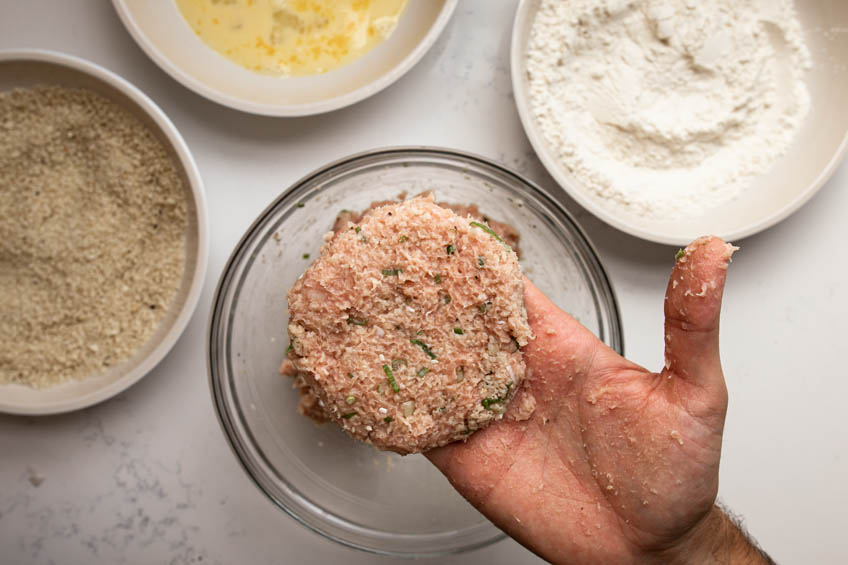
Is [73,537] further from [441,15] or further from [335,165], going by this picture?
[441,15]

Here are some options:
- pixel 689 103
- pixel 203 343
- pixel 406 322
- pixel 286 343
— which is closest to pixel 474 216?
pixel 406 322

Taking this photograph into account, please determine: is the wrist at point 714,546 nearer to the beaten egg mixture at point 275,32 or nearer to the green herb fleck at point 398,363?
the green herb fleck at point 398,363

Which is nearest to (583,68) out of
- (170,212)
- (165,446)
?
(170,212)


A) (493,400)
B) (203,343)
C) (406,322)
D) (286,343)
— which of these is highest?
(406,322)

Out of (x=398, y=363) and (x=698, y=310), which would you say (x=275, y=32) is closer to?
(x=398, y=363)

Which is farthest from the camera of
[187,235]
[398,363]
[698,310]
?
[187,235]

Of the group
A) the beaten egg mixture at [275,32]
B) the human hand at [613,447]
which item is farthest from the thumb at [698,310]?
the beaten egg mixture at [275,32]
